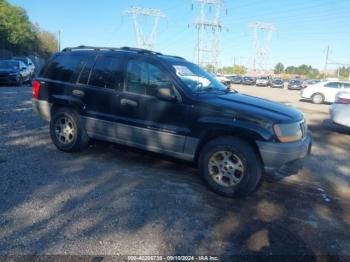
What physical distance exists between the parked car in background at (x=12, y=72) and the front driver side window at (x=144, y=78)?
627 inches

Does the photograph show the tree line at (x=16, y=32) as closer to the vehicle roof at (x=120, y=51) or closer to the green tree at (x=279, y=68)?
the vehicle roof at (x=120, y=51)

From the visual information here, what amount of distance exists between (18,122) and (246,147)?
6517 mm

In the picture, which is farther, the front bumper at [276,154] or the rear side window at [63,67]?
the rear side window at [63,67]

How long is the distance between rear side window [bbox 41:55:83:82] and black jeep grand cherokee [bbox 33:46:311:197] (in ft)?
0.06

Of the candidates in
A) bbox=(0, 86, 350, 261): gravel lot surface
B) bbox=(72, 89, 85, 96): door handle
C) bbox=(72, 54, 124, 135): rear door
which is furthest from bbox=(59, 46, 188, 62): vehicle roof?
bbox=(0, 86, 350, 261): gravel lot surface

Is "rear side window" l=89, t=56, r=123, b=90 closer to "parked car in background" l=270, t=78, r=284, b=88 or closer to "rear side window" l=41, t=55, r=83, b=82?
"rear side window" l=41, t=55, r=83, b=82

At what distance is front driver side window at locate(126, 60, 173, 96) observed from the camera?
5.54 m

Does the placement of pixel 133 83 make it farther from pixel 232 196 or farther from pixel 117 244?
pixel 117 244

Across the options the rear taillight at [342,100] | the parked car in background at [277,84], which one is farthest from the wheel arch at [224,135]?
the parked car in background at [277,84]

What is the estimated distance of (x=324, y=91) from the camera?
22391 mm

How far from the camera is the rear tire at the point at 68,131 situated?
6.35 metres

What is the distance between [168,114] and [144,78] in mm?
736

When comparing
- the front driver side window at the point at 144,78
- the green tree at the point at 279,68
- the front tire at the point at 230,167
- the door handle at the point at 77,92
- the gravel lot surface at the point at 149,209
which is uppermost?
the green tree at the point at 279,68

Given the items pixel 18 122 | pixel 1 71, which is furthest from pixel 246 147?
pixel 1 71
